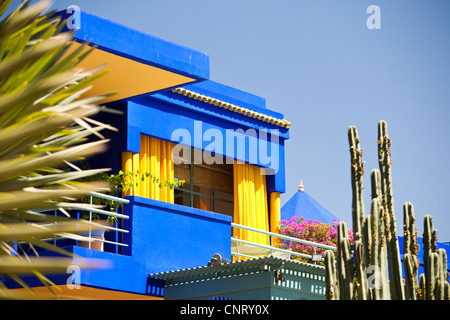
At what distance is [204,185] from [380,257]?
1091 cm

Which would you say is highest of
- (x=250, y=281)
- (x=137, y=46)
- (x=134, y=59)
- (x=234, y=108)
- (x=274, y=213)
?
(x=234, y=108)

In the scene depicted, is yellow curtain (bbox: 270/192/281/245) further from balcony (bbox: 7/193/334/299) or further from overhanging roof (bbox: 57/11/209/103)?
overhanging roof (bbox: 57/11/209/103)

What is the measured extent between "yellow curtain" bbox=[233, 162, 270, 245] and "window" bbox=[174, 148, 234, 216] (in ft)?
1.74

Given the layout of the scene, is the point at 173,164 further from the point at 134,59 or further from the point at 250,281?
the point at 250,281

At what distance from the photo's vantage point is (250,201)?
60.9ft

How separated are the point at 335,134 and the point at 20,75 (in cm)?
3829

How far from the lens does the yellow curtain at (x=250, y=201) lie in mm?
18125

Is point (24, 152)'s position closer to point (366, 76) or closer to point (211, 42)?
point (366, 76)

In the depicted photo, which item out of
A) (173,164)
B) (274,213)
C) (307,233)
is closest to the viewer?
(173,164)

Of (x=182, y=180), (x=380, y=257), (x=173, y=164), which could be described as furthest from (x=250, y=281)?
(x=173, y=164)

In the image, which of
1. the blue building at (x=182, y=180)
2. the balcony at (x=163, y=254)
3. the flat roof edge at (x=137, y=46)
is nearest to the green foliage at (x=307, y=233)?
the blue building at (x=182, y=180)

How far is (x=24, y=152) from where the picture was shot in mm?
4043

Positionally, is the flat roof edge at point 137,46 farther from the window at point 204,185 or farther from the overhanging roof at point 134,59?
the window at point 204,185

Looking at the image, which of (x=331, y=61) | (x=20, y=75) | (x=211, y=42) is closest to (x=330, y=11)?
(x=211, y=42)
